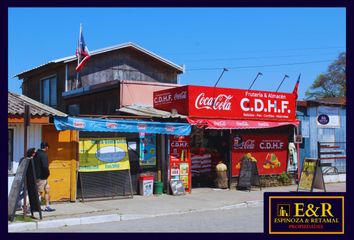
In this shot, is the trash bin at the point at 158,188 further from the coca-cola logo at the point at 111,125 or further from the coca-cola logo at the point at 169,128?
the coca-cola logo at the point at 111,125

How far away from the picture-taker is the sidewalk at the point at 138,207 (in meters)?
11.7

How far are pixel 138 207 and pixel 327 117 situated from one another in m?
11.5

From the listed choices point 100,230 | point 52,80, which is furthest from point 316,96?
point 100,230

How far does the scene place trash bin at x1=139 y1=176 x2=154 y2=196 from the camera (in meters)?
16.2

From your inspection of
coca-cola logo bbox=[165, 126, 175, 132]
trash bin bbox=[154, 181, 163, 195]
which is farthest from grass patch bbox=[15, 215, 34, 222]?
coca-cola logo bbox=[165, 126, 175, 132]

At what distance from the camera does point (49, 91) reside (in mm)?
29312

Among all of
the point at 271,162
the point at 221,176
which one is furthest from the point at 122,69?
the point at 221,176

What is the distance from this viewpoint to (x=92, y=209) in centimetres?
1330

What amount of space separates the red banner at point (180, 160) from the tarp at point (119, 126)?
26.0 inches

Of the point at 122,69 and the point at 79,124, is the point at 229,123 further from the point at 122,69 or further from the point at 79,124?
the point at 122,69

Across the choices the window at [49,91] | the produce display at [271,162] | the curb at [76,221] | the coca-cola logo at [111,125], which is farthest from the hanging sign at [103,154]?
the window at [49,91]

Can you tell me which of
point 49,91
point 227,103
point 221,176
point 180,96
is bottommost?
point 221,176

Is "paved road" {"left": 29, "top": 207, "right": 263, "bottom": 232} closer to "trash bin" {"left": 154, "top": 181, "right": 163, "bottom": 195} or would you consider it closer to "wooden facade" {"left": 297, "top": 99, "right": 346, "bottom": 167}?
"trash bin" {"left": 154, "top": 181, "right": 163, "bottom": 195}

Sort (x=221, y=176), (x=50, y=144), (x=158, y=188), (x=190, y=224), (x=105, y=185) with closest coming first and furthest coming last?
(x=190, y=224) → (x=50, y=144) → (x=105, y=185) → (x=158, y=188) → (x=221, y=176)
